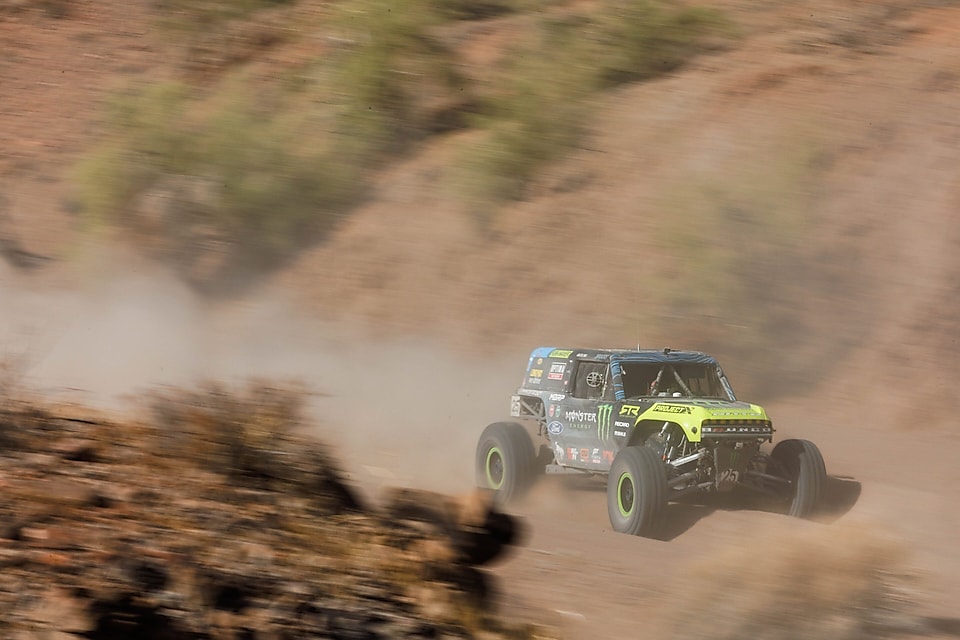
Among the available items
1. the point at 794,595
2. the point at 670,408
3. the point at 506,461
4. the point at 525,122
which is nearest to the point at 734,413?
A: the point at 670,408

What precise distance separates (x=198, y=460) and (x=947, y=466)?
9107mm

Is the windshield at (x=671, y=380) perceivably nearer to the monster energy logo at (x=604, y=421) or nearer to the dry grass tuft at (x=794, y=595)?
the monster energy logo at (x=604, y=421)

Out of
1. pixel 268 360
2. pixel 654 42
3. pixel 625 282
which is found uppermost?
pixel 654 42

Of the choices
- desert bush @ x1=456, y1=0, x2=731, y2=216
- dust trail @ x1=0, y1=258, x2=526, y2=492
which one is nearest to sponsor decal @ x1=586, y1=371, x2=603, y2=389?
dust trail @ x1=0, y1=258, x2=526, y2=492

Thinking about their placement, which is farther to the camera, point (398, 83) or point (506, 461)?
point (398, 83)

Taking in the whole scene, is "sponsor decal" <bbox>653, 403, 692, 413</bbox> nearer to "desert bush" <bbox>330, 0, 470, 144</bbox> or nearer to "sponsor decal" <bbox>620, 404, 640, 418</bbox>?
"sponsor decal" <bbox>620, 404, 640, 418</bbox>

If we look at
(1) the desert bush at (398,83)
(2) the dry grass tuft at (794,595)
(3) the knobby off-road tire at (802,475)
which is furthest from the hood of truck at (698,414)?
(1) the desert bush at (398,83)

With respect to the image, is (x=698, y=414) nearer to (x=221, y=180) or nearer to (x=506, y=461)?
(x=506, y=461)

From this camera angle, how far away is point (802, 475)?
10.3 m

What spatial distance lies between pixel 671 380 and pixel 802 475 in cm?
169

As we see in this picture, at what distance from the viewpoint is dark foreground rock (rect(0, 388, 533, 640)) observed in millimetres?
4961

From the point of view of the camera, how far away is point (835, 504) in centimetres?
1127

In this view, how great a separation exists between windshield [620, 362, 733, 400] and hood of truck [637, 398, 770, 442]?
0.57 meters

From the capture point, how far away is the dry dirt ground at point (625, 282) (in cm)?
1558
